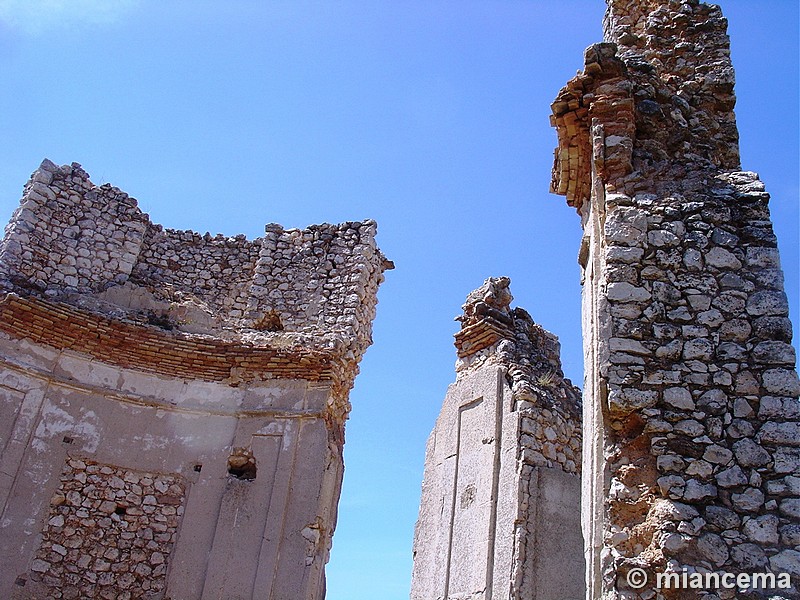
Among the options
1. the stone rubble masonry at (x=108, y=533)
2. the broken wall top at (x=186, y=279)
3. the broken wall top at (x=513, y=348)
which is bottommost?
the stone rubble masonry at (x=108, y=533)

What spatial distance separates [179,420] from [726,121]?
26.7 feet

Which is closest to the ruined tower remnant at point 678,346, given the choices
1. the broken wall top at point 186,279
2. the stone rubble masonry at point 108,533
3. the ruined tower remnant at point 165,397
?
the ruined tower remnant at point 165,397

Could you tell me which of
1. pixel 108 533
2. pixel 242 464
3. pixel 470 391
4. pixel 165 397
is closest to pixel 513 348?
pixel 470 391

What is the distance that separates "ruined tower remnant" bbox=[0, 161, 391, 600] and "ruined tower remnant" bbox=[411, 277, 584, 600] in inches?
80.3

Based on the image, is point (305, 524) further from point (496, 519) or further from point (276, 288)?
point (276, 288)

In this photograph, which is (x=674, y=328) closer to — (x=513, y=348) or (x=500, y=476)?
(x=500, y=476)

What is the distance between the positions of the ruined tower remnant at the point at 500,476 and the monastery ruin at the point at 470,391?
0.10 ft

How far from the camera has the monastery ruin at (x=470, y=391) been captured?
4438 mm

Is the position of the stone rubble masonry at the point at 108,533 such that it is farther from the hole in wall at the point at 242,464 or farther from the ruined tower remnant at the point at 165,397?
the hole in wall at the point at 242,464

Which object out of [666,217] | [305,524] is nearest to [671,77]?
[666,217]

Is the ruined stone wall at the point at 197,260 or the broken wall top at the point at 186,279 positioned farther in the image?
the ruined stone wall at the point at 197,260

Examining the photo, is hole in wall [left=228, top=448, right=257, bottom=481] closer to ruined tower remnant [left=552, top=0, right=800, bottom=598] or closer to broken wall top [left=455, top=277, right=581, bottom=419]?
broken wall top [left=455, top=277, right=581, bottom=419]

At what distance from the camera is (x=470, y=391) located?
9.29 meters

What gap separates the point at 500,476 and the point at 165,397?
529 centimetres
